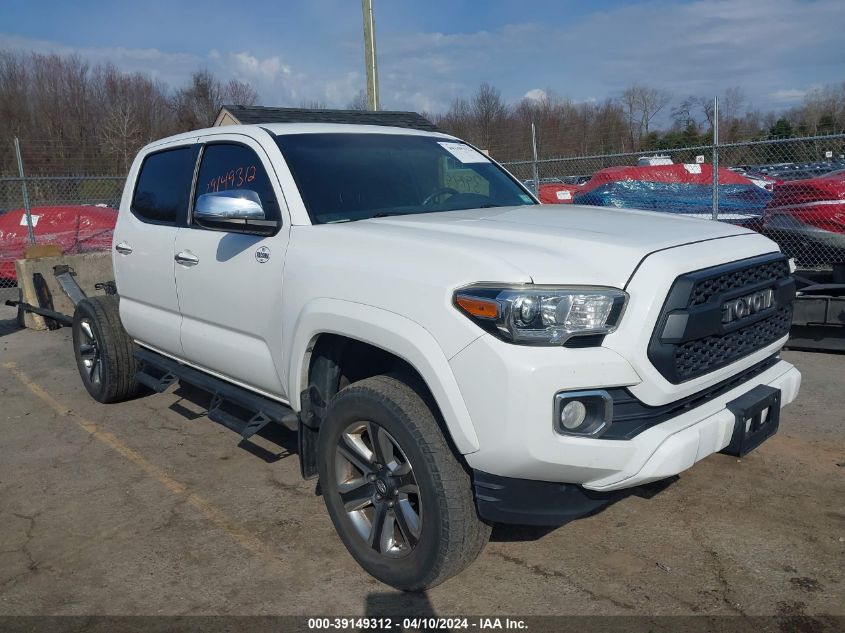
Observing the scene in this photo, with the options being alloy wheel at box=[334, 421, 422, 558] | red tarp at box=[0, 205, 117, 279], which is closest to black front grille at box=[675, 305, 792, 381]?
alloy wheel at box=[334, 421, 422, 558]

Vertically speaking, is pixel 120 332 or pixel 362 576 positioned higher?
pixel 120 332

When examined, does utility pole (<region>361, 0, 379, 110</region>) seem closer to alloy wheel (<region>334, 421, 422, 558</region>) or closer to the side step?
the side step

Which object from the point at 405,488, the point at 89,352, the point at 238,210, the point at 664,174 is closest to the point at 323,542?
the point at 405,488

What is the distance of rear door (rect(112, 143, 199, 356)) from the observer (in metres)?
4.52

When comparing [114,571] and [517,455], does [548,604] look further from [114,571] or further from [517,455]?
[114,571]

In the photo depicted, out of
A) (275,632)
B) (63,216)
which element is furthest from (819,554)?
(63,216)

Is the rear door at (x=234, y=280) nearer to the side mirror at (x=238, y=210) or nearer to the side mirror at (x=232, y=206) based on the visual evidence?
the side mirror at (x=238, y=210)

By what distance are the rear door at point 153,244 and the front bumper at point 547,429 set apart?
2531mm

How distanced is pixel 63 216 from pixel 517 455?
11.8 meters

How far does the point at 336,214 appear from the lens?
11.9 feet

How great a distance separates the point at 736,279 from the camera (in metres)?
3.02

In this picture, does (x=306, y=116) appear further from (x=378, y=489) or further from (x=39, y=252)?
(x=378, y=489)

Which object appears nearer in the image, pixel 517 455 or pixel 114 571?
pixel 517 455

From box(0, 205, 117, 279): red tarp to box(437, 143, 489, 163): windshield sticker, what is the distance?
909 centimetres
